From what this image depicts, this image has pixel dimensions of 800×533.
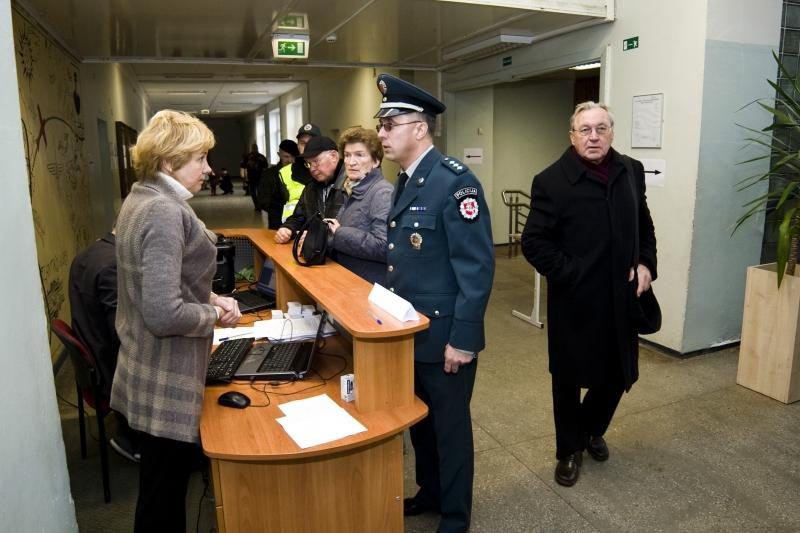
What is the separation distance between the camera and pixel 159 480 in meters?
1.75

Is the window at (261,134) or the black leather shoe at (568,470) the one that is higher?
the window at (261,134)

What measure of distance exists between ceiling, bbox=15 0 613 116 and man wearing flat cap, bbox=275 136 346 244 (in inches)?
55.6

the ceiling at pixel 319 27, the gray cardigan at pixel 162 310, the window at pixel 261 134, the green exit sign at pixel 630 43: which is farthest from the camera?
the window at pixel 261 134

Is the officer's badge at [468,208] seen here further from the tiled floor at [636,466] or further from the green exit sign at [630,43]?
the green exit sign at [630,43]

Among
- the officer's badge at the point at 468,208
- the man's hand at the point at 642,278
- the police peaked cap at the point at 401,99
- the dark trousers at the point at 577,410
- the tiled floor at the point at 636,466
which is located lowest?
the tiled floor at the point at 636,466

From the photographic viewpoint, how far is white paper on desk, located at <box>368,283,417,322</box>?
1.74 metres

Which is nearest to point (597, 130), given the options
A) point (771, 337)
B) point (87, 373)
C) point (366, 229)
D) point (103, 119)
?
point (366, 229)

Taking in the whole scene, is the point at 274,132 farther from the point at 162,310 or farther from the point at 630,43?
the point at 162,310

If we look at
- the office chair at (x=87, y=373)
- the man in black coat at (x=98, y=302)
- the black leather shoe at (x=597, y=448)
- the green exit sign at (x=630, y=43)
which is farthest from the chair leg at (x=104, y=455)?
the green exit sign at (x=630, y=43)

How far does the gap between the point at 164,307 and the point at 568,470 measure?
1873 millimetres

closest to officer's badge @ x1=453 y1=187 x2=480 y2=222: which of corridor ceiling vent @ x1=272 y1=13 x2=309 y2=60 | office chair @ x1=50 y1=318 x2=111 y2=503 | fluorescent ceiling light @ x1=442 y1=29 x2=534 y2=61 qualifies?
office chair @ x1=50 y1=318 x2=111 y2=503

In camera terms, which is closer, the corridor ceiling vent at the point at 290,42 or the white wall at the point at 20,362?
the white wall at the point at 20,362

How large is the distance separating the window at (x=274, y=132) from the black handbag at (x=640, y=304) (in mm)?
15805

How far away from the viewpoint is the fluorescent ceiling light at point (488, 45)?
4859 millimetres
